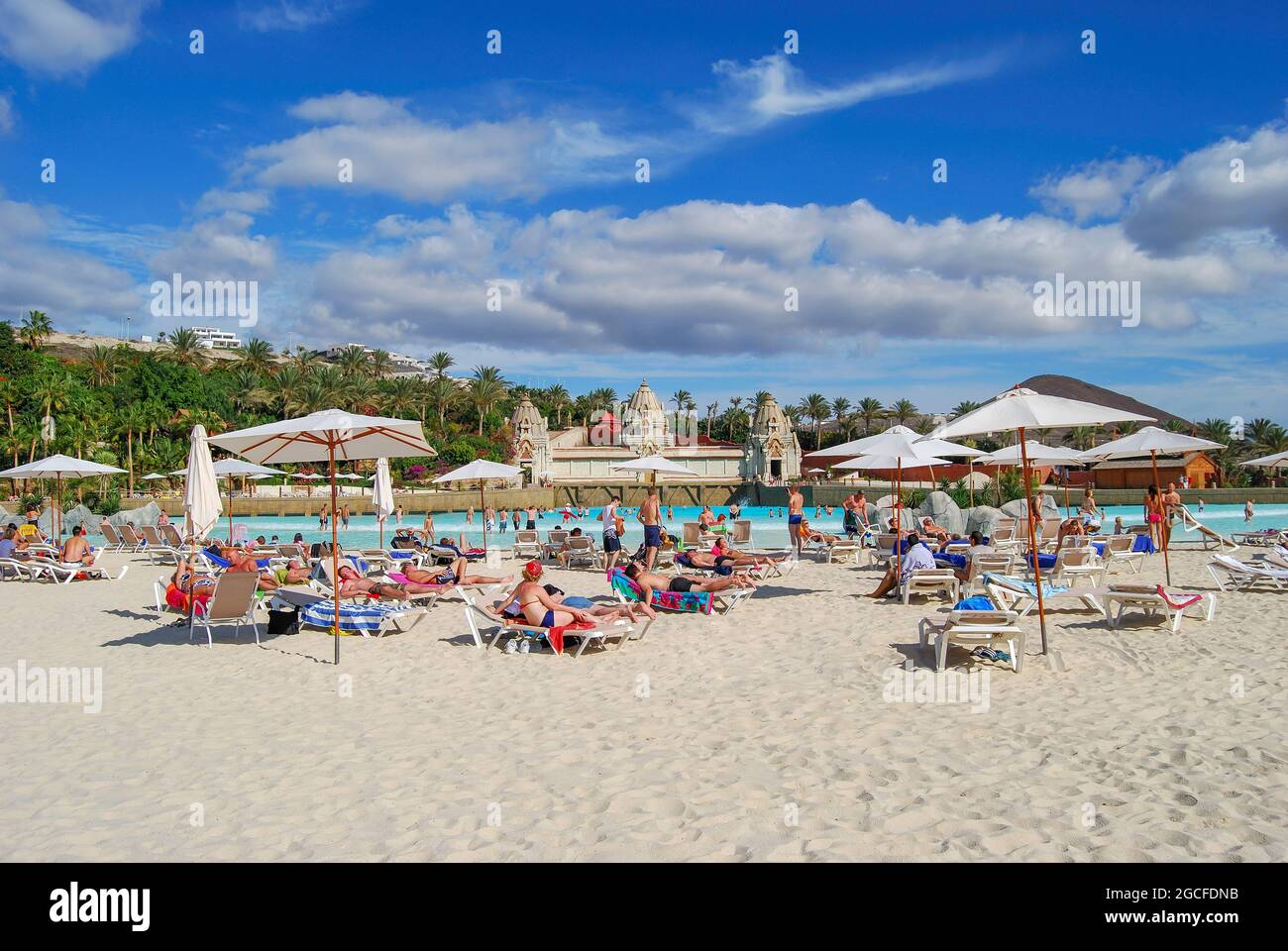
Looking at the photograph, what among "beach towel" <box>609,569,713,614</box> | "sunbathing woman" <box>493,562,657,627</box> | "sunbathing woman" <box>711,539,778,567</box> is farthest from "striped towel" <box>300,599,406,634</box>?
"sunbathing woman" <box>711,539,778,567</box>

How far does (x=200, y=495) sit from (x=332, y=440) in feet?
15.0

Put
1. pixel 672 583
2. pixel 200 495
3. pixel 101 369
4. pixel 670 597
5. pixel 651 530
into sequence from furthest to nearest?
pixel 101 369
pixel 651 530
pixel 200 495
pixel 672 583
pixel 670 597

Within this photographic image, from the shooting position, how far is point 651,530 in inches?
498

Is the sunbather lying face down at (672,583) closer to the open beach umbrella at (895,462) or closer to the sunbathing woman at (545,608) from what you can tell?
the sunbathing woman at (545,608)

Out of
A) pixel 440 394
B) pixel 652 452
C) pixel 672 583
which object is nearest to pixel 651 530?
pixel 672 583

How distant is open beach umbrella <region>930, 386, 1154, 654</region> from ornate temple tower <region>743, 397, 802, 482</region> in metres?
57.8

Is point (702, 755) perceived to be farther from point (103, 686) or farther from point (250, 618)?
point (250, 618)

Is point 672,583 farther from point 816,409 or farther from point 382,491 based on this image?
point 816,409

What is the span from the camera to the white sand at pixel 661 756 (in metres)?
3.68

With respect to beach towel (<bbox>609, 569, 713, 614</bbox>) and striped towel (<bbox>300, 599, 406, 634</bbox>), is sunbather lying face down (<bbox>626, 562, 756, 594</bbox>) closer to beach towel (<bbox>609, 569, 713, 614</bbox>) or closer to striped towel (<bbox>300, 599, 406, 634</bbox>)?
beach towel (<bbox>609, 569, 713, 614</bbox>)

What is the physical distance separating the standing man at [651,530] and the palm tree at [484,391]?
190ft

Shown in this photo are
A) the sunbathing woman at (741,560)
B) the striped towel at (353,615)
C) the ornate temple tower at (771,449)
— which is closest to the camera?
the striped towel at (353,615)

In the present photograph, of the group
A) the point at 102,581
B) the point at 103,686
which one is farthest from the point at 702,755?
the point at 102,581

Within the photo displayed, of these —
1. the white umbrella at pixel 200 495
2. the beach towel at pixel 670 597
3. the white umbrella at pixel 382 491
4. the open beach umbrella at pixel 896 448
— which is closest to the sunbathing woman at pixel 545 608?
the beach towel at pixel 670 597
